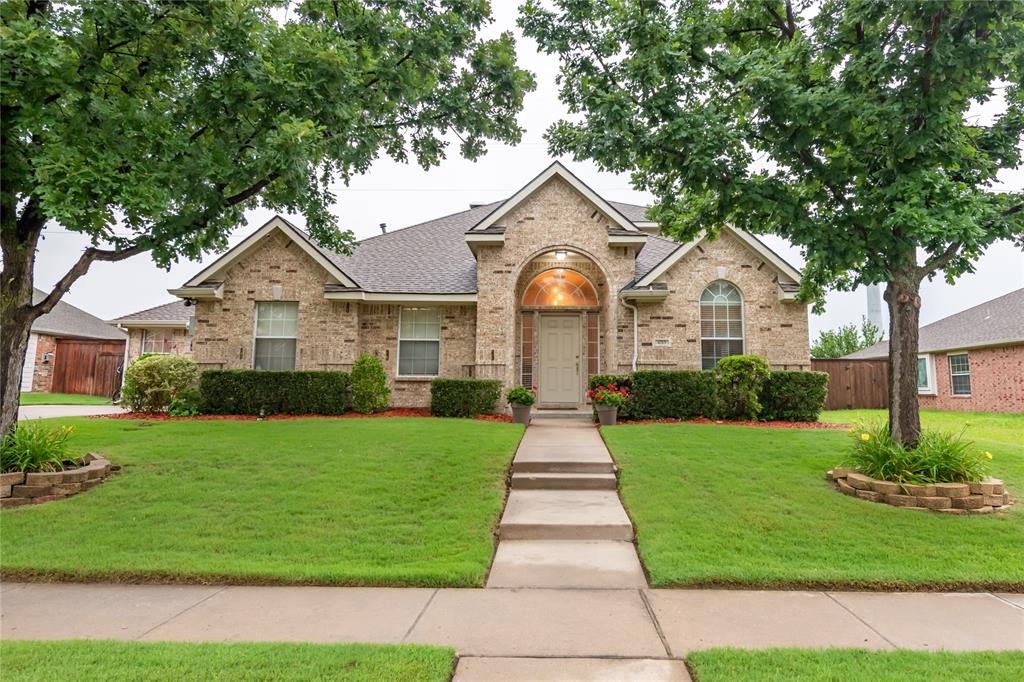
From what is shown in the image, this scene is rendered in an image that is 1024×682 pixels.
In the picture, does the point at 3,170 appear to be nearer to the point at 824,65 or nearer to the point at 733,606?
the point at 733,606

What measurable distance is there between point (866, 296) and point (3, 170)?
54.2 m

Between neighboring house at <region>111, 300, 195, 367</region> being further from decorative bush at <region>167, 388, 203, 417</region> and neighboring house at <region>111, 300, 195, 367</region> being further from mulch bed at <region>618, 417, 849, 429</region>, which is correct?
mulch bed at <region>618, 417, 849, 429</region>

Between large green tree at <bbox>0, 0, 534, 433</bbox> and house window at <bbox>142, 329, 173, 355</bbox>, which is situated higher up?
large green tree at <bbox>0, 0, 534, 433</bbox>

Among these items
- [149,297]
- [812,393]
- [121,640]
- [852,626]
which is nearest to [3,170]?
[121,640]

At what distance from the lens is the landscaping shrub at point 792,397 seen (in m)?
11.7

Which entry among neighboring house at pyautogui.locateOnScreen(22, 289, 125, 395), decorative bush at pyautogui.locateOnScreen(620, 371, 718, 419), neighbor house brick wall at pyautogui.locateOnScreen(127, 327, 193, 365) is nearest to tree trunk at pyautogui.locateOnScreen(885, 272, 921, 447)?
decorative bush at pyautogui.locateOnScreen(620, 371, 718, 419)

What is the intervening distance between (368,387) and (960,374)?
72.0 feet

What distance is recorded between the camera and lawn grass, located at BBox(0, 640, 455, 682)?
8.68ft

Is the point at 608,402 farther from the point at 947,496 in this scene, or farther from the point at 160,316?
the point at 160,316

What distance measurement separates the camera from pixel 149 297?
32875 millimetres

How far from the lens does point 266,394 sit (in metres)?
12.2

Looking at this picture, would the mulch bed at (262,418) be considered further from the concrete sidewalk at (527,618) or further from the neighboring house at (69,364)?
the neighboring house at (69,364)

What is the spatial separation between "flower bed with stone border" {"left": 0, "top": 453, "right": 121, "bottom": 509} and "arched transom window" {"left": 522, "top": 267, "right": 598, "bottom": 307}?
1039cm

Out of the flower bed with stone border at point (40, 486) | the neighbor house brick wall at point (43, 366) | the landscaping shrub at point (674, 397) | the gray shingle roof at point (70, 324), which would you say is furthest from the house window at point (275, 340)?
the neighbor house brick wall at point (43, 366)
